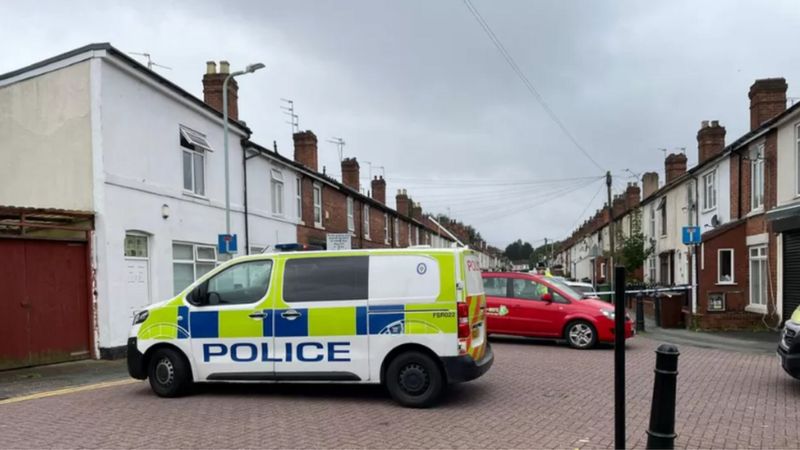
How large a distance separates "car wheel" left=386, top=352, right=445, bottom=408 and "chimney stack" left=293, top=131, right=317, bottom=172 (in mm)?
19642

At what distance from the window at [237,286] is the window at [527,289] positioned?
24.7ft

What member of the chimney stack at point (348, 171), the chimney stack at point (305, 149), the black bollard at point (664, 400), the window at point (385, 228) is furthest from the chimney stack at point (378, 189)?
the black bollard at point (664, 400)

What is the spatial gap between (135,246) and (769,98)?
18.8 metres

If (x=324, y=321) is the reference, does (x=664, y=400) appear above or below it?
below

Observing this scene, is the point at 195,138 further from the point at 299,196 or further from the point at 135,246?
the point at 299,196

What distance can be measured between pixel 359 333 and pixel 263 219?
13606 millimetres

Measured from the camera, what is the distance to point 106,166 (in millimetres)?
11672

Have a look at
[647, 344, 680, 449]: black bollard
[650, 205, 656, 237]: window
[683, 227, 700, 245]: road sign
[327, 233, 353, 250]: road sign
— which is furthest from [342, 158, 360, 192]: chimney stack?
[647, 344, 680, 449]: black bollard

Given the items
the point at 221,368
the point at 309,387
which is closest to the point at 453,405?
the point at 309,387

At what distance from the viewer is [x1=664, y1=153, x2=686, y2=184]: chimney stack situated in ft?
94.3

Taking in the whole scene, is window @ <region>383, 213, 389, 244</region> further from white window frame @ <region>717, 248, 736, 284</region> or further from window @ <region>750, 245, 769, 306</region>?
window @ <region>750, 245, 769, 306</region>

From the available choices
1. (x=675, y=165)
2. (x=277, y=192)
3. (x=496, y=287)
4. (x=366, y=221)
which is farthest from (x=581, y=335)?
(x=366, y=221)

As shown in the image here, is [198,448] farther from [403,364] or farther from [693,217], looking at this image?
[693,217]

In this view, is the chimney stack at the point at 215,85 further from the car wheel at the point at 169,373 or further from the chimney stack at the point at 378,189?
the chimney stack at the point at 378,189
